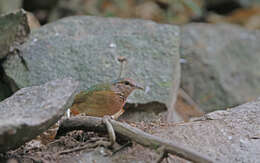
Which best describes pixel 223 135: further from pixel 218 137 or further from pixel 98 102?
pixel 98 102

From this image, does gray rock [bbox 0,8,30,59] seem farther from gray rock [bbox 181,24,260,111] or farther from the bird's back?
gray rock [bbox 181,24,260,111]

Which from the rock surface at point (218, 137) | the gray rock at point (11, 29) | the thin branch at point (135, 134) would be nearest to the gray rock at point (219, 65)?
the gray rock at point (11, 29)

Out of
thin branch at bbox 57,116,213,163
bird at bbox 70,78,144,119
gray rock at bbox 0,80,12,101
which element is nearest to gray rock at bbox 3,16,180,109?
gray rock at bbox 0,80,12,101

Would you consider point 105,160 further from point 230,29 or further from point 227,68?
point 230,29

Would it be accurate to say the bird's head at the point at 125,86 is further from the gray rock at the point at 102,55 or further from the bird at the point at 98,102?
the gray rock at the point at 102,55

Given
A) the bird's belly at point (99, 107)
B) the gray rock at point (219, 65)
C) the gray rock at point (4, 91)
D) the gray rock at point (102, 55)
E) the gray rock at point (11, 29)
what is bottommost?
the gray rock at point (219, 65)

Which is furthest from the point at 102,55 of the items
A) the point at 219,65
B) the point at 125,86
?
the point at 219,65
